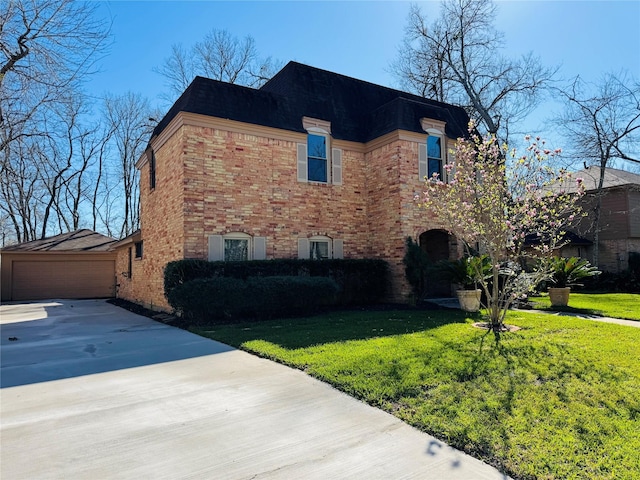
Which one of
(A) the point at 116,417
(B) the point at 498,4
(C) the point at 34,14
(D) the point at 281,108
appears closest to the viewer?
(A) the point at 116,417

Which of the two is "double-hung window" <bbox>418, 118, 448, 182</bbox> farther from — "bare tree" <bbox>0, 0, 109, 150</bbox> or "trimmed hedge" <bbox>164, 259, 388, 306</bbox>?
"bare tree" <bbox>0, 0, 109, 150</bbox>

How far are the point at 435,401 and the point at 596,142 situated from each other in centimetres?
2163

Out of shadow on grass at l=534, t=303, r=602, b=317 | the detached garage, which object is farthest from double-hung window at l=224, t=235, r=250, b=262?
the detached garage

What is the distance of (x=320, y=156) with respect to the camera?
542 inches

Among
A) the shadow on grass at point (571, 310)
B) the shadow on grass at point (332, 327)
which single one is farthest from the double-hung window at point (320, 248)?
the shadow on grass at point (571, 310)

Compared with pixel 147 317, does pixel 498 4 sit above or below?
above

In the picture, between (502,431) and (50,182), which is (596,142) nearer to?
(502,431)

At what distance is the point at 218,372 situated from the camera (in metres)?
5.49

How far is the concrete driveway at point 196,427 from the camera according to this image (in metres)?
2.94

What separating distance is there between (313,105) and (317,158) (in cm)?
209

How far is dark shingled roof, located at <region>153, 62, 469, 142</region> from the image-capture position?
11984 millimetres

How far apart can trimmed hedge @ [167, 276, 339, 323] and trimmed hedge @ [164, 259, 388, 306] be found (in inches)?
22.6

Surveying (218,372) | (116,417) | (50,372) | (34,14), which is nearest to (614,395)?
(218,372)

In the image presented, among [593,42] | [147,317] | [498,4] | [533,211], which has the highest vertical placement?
[498,4]
